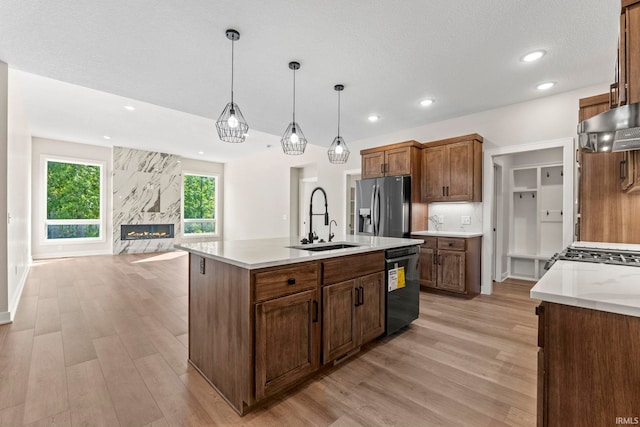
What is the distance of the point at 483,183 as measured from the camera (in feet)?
14.0

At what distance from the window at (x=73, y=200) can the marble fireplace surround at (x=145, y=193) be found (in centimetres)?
44

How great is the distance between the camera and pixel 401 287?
9.07 ft

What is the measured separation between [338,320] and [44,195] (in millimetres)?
8405

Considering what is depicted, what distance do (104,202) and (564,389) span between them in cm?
947

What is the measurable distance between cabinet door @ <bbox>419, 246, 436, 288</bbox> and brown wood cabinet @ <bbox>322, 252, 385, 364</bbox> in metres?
1.94

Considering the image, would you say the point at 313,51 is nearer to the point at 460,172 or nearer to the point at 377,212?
the point at 377,212

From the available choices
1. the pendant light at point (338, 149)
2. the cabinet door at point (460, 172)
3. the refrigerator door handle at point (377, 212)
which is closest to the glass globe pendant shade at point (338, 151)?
the pendant light at point (338, 149)

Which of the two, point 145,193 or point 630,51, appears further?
point 145,193

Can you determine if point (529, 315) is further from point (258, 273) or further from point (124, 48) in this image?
point (124, 48)

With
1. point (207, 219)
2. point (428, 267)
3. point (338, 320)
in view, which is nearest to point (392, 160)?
point (428, 267)

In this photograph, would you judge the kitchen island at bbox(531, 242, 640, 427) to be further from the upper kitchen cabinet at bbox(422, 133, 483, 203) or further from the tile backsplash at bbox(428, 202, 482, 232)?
A: the tile backsplash at bbox(428, 202, 482, 232)

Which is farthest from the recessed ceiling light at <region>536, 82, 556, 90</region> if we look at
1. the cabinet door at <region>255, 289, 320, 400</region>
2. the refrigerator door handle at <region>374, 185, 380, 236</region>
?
the cabinet door at <region>255, 289, 320, 400</region>

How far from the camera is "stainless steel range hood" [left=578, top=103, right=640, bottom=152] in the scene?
1175 millimetres

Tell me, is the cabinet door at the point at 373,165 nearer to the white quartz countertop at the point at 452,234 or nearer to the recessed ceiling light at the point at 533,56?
the white quartz countertop at the point at 452,234
